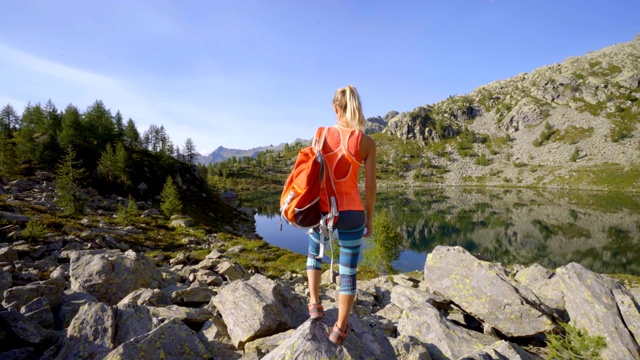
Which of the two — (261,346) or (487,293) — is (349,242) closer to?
(261,346)

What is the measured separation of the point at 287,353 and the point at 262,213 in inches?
4105

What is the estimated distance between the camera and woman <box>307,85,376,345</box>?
4918 millimetres

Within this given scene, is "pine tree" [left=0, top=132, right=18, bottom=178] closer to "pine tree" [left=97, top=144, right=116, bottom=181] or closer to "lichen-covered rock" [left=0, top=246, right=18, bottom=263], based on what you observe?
"pine tree" [left=97, top=144, right=116, bottom=181]

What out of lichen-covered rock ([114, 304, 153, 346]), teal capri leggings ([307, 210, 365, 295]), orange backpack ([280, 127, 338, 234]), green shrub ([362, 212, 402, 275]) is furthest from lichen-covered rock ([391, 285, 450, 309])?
green shrub ([362, 212, 402, 275])

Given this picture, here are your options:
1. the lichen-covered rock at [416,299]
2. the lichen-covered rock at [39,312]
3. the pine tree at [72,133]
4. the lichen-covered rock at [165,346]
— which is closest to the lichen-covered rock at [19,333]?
the lichen-covered rock at [39,312]

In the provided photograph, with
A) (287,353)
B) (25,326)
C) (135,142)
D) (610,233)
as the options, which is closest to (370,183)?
(287,353)

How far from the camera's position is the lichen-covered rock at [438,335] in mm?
7209

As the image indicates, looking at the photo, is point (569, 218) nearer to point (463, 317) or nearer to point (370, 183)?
point (463, 317)

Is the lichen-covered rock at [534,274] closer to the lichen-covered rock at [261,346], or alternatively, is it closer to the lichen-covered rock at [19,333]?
the lichen-covered rock at [261,346]

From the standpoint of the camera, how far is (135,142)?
100 m

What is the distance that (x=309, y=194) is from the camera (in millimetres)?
4797

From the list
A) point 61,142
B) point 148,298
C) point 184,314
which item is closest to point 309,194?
point 184,314

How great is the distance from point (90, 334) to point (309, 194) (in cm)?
524

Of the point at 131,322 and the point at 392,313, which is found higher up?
the point at 131,322
